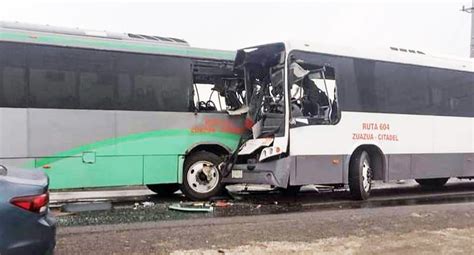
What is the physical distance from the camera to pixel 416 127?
43.4ft

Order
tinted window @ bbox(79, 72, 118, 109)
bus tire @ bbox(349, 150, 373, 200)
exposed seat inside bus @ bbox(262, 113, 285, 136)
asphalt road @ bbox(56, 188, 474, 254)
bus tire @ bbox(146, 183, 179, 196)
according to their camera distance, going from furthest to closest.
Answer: bus tire @ bbox(146, 183, 179, 196), bus tire @ bbox(349, 150, 373, 200), exposed seat inside bus @ bbox(262, 113, 285, 136), tinted window @ bbox(79, 72, 118, 109), asphalt road @ bbox(56, 188, 474, 254)

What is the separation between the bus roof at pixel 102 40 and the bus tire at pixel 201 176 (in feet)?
6.71

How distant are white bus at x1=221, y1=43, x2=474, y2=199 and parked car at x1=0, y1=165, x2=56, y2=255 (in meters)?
6.35

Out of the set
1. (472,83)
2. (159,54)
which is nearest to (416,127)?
(472,83)

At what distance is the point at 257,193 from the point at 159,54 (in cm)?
399

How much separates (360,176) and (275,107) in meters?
2.30

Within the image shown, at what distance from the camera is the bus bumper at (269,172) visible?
11.1m

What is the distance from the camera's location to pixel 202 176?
11.7 meters

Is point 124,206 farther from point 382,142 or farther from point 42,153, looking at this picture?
point 382,142

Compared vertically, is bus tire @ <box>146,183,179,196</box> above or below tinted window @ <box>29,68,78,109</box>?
below

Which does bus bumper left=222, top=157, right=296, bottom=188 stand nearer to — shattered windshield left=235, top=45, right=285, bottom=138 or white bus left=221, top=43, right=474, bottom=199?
white bus left=221, top=43, right=474, bottom=199

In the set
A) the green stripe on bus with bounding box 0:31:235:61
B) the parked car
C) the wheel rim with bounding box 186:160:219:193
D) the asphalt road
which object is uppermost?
the green stripe on bus with bounding box 0:31:235:61

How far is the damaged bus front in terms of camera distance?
11.1 metres

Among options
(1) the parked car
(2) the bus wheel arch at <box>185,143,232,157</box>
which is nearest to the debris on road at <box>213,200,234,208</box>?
(2) the bus wheel arch at <box>185,143,232,157</box>
